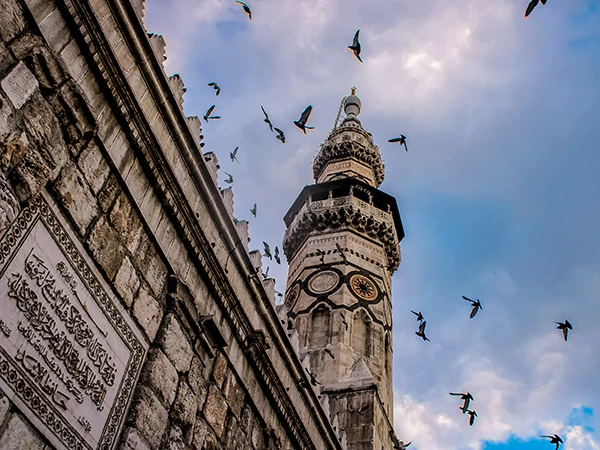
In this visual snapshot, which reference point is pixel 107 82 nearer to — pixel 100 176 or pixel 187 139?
pixel 100 176

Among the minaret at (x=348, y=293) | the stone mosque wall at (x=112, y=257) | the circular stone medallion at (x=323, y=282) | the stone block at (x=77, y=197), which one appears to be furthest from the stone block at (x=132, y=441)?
the circular stone medallion at (x=323, y=282)

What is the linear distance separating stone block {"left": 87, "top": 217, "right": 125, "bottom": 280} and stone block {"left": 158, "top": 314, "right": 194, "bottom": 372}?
2.24 feet

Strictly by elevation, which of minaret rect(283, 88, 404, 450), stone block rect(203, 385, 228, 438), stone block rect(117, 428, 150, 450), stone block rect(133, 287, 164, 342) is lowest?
stone block rect(117, 428, 150, 450)

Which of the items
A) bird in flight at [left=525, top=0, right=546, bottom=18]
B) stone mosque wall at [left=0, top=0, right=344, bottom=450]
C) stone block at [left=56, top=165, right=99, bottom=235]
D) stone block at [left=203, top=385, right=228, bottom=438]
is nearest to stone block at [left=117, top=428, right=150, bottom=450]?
stone mosque wall at [left=0, top=0, right=344, bottom=450]

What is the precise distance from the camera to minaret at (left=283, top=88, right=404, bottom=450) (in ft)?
38.2

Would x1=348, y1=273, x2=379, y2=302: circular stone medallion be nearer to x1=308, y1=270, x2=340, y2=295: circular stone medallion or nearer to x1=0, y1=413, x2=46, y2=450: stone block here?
x1=308, y1=270, x2=340, y2=295: circular stone medallion

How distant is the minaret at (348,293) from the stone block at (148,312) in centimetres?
706

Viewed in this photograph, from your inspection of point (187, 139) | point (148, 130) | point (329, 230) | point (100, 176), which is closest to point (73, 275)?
point (100, 176)

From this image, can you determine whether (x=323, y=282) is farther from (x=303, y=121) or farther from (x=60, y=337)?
(x=60, y=337)

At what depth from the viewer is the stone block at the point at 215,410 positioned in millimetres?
4852

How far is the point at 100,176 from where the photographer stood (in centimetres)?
405

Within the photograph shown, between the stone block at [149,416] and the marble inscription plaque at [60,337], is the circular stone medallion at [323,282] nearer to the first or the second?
the stone block at [149,416]

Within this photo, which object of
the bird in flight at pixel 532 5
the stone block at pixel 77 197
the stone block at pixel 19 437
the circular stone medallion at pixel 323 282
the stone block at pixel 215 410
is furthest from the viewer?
the circular stone medallion at pixel 323 282

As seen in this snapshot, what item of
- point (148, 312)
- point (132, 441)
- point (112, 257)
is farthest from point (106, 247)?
point (132, 441)
